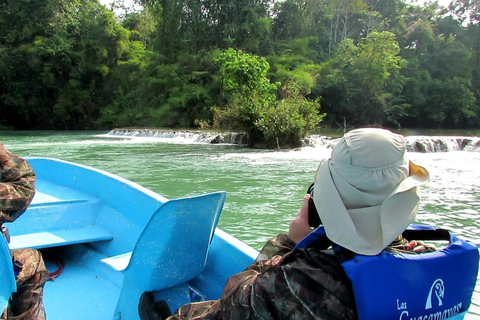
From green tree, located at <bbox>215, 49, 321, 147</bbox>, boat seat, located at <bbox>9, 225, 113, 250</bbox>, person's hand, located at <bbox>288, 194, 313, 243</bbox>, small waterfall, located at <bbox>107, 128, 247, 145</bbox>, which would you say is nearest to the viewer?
person's hand, located at <bbox>288, 194, 313, 243</bbox>

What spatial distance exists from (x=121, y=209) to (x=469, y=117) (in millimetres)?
27129

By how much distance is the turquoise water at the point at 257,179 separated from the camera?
206 inches

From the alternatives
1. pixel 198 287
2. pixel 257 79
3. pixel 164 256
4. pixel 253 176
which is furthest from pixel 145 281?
pixel 257 79

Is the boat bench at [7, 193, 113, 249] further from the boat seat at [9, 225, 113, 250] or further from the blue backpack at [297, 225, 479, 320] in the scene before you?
the blue backpack at [297, 225, 479, 320]

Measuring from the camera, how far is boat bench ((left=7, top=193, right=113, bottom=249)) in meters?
2.73

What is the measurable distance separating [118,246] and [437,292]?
2.21 meters

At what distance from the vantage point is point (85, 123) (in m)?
27.9

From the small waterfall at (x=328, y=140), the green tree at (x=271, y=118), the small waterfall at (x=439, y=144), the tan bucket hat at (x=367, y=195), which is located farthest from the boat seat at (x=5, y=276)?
the small waterfall at (x=439, y=144)

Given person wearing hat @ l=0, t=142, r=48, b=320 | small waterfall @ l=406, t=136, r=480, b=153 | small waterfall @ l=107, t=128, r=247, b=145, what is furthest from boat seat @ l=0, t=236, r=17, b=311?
small waterfall @ l=107, t=128, r=247, b=145

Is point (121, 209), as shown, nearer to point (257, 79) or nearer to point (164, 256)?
point (164, 256)

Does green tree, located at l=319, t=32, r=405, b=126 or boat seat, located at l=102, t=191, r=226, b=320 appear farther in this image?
green tree, located at l=319, t=32, r=405, b=126

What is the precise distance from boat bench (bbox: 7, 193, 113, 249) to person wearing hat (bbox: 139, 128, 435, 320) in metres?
2.03

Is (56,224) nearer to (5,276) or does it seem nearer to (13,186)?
(13,186)

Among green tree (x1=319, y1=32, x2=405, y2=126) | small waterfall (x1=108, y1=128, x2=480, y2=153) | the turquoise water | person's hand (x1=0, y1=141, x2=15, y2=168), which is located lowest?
the turquoise water
